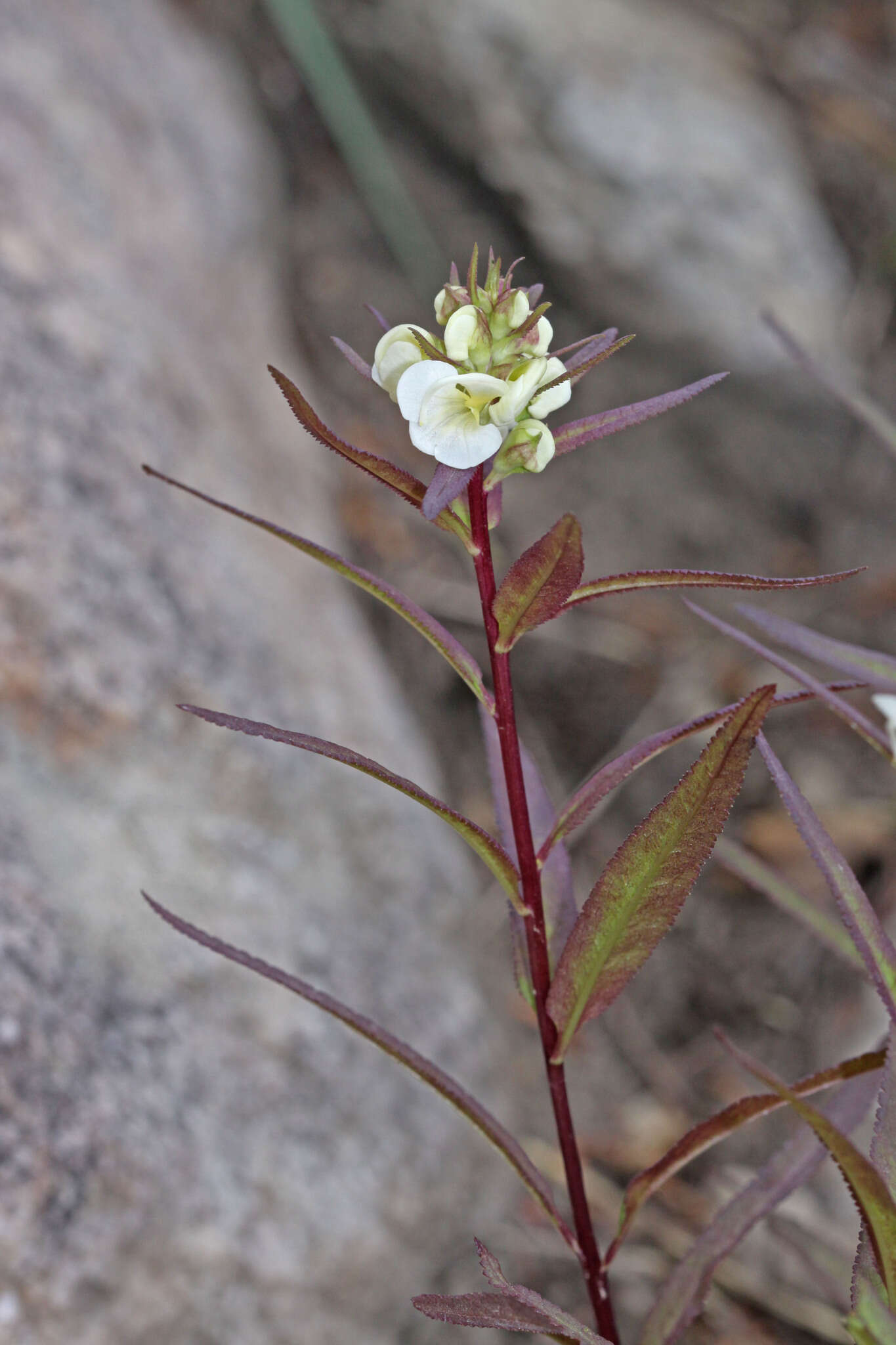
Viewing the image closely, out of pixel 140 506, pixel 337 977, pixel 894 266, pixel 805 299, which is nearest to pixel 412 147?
pixel 805 299

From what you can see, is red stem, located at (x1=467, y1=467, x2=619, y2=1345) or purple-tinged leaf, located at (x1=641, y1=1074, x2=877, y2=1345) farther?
purple-tinged leaf, located at (x1=641, y1=1074, x2=877, y2=1345)

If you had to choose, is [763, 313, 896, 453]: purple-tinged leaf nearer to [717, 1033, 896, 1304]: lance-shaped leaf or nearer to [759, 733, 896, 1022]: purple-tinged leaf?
[759, 733, 896, 1022]: purple-tinged leaf

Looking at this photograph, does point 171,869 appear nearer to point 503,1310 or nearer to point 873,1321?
point 503,1310

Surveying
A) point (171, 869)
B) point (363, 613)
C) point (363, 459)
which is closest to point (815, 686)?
point (363, 459)

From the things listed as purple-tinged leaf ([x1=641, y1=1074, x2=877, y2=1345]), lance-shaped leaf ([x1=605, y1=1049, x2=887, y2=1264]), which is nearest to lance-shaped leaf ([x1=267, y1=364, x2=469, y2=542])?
lance-shaped leaf ([x1=605, y1=1049, x2=887, y2=1264])

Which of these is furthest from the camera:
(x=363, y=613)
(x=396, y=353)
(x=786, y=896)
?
(x=363, y=613)

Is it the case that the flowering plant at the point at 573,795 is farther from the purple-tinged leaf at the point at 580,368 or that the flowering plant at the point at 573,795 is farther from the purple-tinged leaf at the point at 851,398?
the purple-tinged leaf at the point at 851,398

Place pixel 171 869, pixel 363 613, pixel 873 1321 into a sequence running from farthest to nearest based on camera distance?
pixel 363 613 → pixel 171 869 → pixel 873 1321

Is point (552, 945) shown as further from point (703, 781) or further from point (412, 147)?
point (412, 147)
